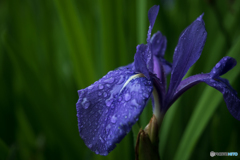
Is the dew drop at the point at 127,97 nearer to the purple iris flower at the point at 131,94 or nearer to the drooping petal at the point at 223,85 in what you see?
the purple iris flower at the point at 131,94

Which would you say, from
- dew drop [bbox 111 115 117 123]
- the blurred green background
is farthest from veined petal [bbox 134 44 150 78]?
the blurred green background

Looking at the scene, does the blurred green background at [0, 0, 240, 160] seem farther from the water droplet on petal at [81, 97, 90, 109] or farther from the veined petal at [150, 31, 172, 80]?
the water droplet on petal at [81, 97, 90, 109]

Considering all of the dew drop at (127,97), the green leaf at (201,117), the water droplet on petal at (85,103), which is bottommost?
the green leaf at (201,117)

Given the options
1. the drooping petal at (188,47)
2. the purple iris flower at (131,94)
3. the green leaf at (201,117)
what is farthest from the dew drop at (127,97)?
the green leaf at (201,117)

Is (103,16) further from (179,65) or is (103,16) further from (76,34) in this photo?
(179,65)

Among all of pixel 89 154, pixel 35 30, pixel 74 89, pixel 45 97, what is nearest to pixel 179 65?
pixel 89 154

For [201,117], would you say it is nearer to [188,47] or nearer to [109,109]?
[188,47]
